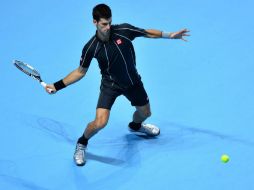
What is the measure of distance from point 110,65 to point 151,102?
1.39m

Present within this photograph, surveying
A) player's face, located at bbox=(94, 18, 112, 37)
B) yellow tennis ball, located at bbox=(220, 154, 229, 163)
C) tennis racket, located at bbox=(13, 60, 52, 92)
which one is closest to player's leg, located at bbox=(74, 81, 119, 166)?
player's face, located at bbox=(94, 18, 112, 37)

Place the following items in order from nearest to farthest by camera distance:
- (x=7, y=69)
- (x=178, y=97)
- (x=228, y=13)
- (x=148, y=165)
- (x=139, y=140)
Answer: (x=148, y=165), (x=139, y=140), (x=178, y=97), (x=7, y=69), (x=228, y=13)

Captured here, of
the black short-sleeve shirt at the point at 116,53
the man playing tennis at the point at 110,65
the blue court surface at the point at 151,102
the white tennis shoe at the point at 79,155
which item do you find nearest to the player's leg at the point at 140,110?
the man playing tennis at the point at 110,65

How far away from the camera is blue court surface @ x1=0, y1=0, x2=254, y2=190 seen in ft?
16.6

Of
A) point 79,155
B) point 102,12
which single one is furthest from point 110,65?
point 79,155

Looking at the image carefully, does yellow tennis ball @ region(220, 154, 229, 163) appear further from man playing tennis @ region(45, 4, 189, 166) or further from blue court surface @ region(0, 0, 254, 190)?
man playing tennis @ region(45, 4, 189, 166)

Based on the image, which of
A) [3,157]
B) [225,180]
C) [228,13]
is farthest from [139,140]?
[228,13]

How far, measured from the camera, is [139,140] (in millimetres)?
5598

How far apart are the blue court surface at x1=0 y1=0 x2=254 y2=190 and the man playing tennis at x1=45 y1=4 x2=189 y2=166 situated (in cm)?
42

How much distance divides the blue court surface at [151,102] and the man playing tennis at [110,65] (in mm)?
424

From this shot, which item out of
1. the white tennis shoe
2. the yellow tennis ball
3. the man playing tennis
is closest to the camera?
the man playing tennis

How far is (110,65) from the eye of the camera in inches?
189

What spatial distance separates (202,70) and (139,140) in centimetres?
153

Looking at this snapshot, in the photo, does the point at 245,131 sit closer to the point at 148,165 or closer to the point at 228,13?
the point at 148,165
